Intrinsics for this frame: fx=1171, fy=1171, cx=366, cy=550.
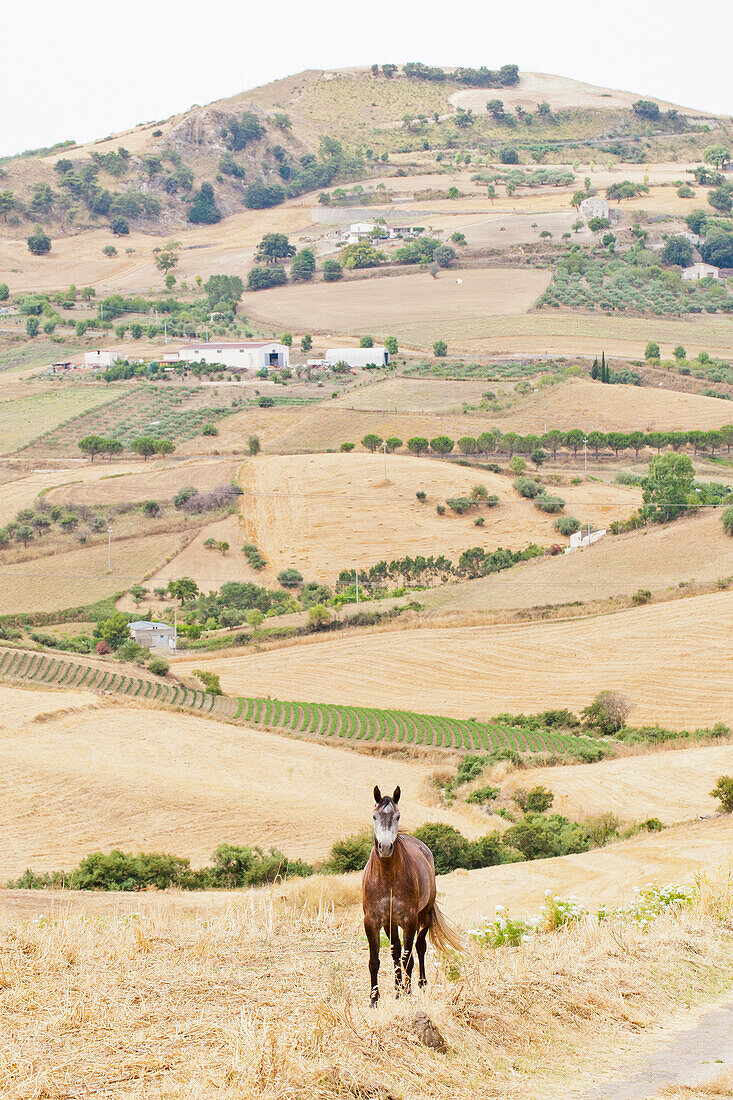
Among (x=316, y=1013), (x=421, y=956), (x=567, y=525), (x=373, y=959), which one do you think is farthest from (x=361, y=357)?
(x=316, y=1013)

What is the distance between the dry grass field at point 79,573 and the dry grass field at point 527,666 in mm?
13602

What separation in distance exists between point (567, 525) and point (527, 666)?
2120 centimetres

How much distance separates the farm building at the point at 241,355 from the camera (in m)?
111

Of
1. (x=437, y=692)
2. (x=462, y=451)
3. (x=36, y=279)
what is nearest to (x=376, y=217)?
(x=36, y=279)

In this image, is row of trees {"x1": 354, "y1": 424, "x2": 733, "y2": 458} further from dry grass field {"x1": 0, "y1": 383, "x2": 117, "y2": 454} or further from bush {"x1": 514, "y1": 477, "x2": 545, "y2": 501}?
dry grass field {"x1": 0, "y1": 383, "x2": 117, "y2": 454}

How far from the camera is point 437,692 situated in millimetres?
46188

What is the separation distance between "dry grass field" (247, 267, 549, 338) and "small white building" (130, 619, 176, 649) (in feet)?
237

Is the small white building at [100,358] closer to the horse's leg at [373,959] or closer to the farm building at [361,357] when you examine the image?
the farm building at [361,357]

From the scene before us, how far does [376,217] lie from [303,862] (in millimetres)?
163215

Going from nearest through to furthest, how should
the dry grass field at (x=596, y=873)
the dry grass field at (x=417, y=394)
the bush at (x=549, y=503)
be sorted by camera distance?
the dry grass field at (x=596, y=873)
the bush at (x=549, y=503)
the dry grass field at (x=417, y=394)

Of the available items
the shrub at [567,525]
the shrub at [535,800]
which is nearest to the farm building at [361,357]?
the shrub at [567,525]

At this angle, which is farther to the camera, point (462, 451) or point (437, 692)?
point (462, 451)

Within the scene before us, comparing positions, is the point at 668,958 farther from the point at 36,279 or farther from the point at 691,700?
the point at 36,279

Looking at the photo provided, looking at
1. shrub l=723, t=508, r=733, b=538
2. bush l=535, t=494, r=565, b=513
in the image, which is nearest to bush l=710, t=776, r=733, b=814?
shrub l=723, t=508, r=733, b=538
